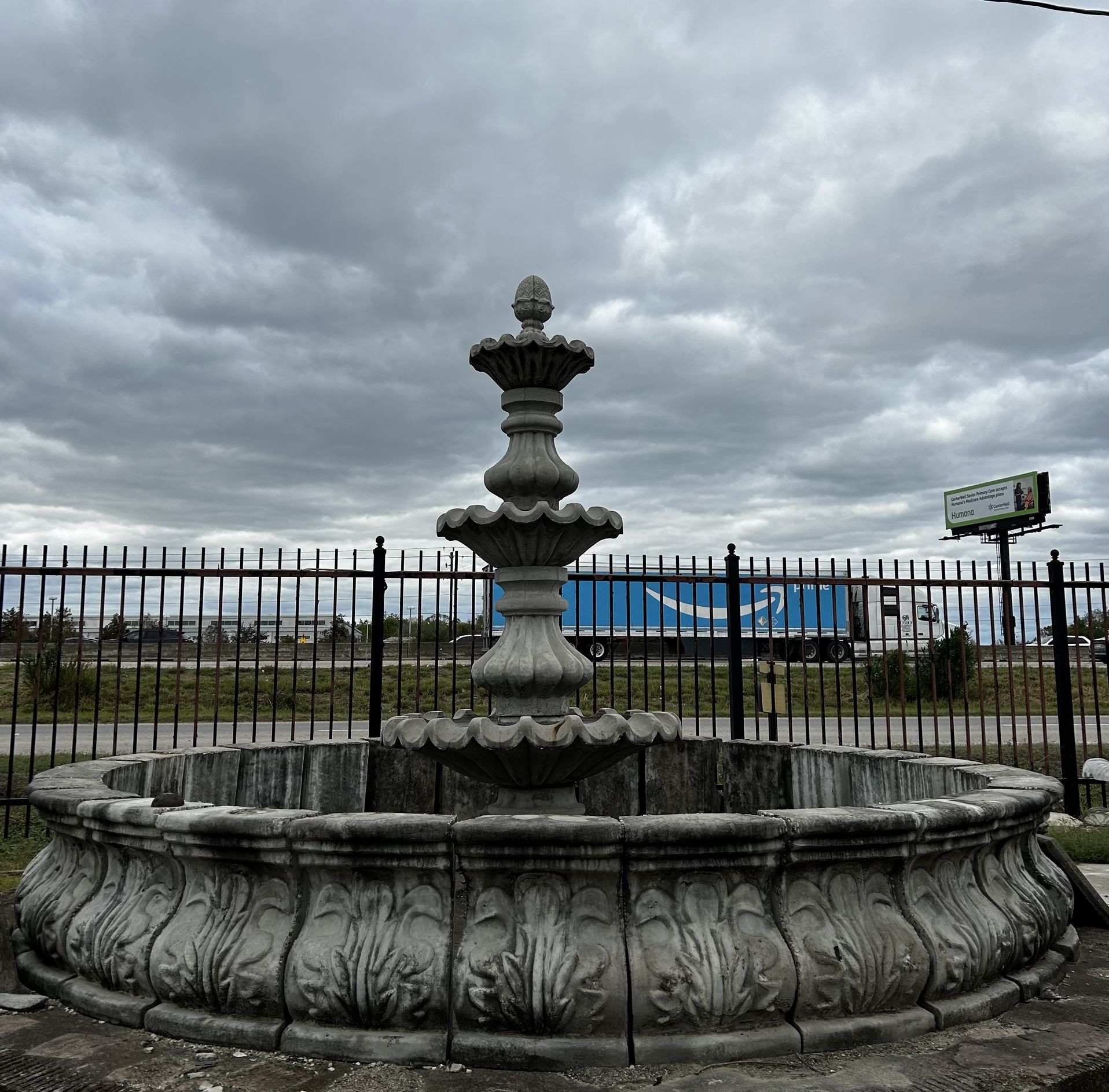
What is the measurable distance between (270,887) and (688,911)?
1.52m

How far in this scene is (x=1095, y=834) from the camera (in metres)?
7.49

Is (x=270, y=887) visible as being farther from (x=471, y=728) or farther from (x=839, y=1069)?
(x=839, y=1069)

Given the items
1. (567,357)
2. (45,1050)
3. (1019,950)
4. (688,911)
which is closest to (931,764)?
(1019,950)

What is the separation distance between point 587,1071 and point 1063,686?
805 cm

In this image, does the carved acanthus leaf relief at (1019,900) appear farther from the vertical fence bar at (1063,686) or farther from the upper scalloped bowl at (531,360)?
the vertical fence bar at (1063,686)

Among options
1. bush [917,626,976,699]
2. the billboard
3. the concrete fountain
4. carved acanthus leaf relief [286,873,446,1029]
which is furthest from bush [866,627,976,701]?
the billboard

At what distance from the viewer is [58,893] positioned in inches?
150

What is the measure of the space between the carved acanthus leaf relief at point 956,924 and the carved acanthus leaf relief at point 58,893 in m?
3.32

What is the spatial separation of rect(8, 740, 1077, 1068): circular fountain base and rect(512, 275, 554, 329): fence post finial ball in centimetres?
309

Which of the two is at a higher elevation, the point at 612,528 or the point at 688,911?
the point at 612,528

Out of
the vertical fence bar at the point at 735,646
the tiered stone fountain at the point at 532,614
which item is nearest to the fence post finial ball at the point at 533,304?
the tiered stone fountain at the point at 532,614

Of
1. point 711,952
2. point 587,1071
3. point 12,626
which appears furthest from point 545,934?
point 12,626

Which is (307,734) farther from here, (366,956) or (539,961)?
(539,961)

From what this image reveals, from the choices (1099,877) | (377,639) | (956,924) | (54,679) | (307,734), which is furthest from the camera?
(307,734)
